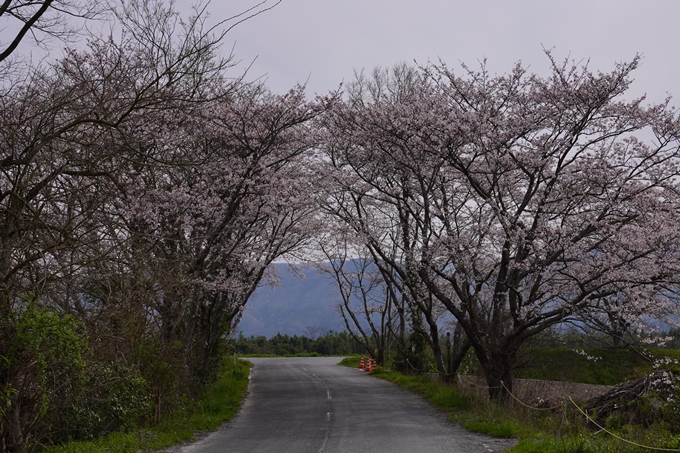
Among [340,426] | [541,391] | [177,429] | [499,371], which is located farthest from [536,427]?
[541,391]

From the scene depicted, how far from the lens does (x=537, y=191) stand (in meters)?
16.3

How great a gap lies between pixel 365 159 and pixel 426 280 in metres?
4.25

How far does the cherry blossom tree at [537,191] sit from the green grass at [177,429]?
6.69 metres

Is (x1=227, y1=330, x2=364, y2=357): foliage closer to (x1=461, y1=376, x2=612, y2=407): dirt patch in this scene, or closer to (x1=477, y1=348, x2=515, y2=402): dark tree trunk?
(x1=461, y1=376, x2=612, y2=407): dirt patch

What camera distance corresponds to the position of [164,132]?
1512cm

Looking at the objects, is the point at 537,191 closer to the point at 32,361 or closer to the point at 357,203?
the point at 357,203

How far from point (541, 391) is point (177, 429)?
495 inches

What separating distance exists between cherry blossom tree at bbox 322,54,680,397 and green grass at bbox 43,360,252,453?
6693 millimetres

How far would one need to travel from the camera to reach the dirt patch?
54.3ft

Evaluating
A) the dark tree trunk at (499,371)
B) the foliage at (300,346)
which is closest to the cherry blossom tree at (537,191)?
the dark tree trunk at (499,371)

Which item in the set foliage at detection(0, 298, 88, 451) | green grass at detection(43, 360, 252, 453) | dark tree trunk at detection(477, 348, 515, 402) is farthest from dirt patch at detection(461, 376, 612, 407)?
foliage at detection(0, 298, 88, 451)

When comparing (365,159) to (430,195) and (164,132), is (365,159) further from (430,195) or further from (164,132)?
(164,132)

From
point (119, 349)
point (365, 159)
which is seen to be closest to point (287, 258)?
point (365, 159)

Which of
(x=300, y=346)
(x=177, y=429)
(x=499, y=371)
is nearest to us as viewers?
(x=177, y=429)
